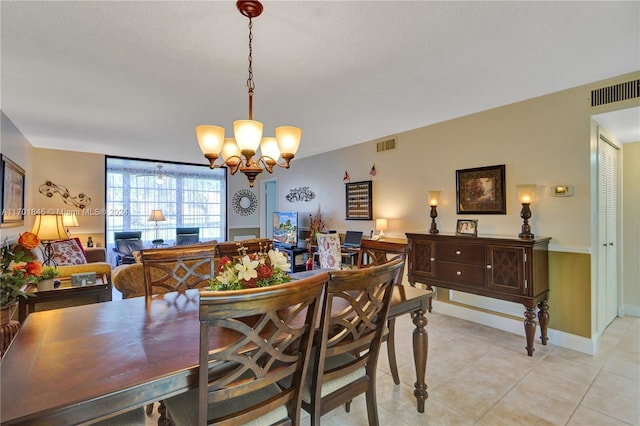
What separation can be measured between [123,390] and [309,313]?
655mm

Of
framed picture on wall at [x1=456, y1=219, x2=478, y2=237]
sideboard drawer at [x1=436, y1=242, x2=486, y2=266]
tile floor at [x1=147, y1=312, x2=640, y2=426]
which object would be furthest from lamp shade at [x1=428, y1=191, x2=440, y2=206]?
tile floor at [x1=147, y1=312, x2=640, y2=426]

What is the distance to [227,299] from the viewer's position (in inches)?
38.2

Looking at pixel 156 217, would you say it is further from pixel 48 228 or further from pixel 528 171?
pixel 528 171

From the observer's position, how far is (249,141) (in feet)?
6.64

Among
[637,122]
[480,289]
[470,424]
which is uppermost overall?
[637,122]

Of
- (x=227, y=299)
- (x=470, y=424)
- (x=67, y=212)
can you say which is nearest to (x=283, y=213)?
(x=67, y=212)

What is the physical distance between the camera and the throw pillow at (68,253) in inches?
187

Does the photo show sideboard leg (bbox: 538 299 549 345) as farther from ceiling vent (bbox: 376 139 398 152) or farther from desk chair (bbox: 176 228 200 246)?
desk chair (bbox: 176 228 200 246)

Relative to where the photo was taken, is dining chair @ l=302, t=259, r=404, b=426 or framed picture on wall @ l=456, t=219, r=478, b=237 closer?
dining chair @ l=302, t=259, r=404, b=426

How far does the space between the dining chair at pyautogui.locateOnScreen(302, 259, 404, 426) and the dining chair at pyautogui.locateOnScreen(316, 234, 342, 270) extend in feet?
9.34

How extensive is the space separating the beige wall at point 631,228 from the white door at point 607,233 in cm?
14

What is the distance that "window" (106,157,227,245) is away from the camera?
22.7ft

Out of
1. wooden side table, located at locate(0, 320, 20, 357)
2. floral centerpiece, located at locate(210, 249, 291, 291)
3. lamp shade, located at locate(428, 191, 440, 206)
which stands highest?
lamp shade, located at locate(428, 191, 440, 206)

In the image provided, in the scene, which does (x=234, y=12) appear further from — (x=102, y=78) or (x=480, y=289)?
(x=480, y=289)
